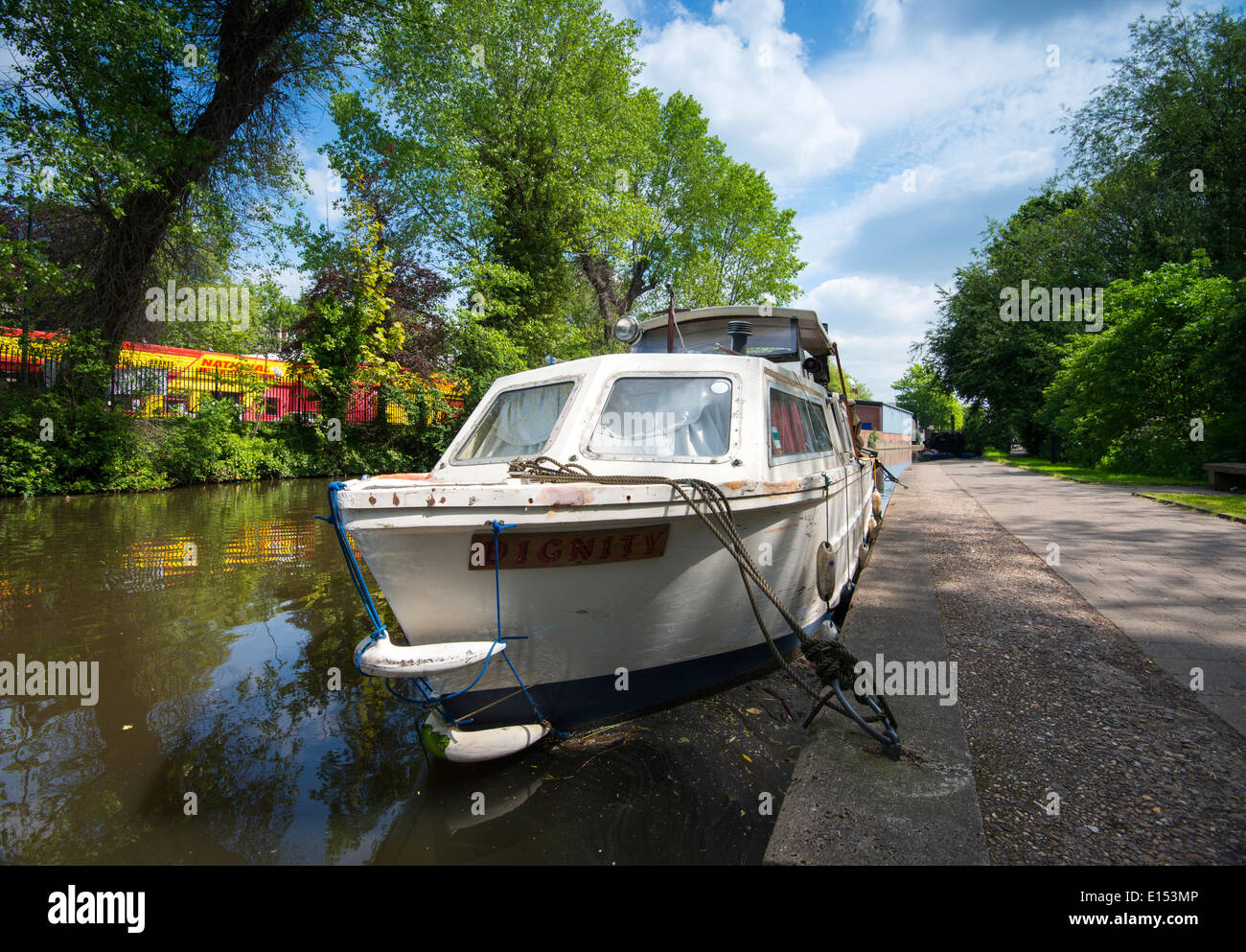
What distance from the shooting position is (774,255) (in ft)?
103

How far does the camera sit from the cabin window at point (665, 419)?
389 centimetres

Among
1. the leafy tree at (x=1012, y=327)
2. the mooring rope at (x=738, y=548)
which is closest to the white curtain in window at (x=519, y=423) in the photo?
the mooring rope at (x=738, y=548)

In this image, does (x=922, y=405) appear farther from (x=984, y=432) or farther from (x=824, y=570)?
(x=824, y=570)

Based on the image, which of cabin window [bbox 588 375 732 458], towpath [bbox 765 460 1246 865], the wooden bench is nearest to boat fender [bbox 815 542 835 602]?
towpath [bbox 765 460 1246 865]

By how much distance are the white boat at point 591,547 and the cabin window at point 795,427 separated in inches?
1.5

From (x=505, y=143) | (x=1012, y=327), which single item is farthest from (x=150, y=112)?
(x=1012, y=327)

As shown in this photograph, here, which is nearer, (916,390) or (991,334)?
(991,334)

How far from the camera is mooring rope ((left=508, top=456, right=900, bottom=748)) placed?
10.0ft

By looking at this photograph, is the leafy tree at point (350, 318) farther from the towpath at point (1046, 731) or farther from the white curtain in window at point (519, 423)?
the towpath at point (1046, 731)

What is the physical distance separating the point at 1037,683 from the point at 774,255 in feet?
100

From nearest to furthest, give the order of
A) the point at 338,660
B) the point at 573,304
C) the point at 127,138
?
the point at 338,660 → the point at 127,138 → the point at 573,304
